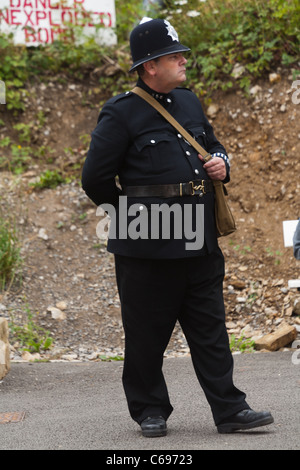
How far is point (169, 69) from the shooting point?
4.09 metres

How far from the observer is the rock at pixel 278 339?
7137 mm

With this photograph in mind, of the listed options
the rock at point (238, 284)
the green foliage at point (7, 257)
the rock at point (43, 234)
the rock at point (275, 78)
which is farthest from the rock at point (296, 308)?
the rock at point (275, 78)

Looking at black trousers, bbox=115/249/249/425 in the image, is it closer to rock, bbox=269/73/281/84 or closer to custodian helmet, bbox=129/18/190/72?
custodian helmet, bbox=129/18/190/72

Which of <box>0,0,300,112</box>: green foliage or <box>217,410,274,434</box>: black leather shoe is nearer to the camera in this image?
<box>217,410,274,434</box>: black leather shoe

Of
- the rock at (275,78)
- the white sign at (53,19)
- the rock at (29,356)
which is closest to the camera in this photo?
the rock at (29,356)

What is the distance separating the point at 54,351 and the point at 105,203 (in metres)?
3.77

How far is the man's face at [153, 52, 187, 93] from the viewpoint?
4078mm

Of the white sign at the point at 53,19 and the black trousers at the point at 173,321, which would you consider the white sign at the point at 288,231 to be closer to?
the black trousers at the point at 173,321

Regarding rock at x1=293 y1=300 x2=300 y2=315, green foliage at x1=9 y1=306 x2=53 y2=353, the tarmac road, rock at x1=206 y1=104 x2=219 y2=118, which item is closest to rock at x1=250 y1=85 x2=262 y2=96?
rock at x1=206 y1=104 x2=219 y2=118

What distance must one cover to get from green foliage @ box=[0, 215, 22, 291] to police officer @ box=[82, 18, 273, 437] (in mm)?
4537

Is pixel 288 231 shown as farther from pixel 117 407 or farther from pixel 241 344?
pixel 117 407

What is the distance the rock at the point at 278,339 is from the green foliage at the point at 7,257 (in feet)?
9.47

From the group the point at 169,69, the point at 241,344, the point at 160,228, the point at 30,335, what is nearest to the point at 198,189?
the point at 160,228

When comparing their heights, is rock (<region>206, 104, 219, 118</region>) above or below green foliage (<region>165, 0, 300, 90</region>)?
below
